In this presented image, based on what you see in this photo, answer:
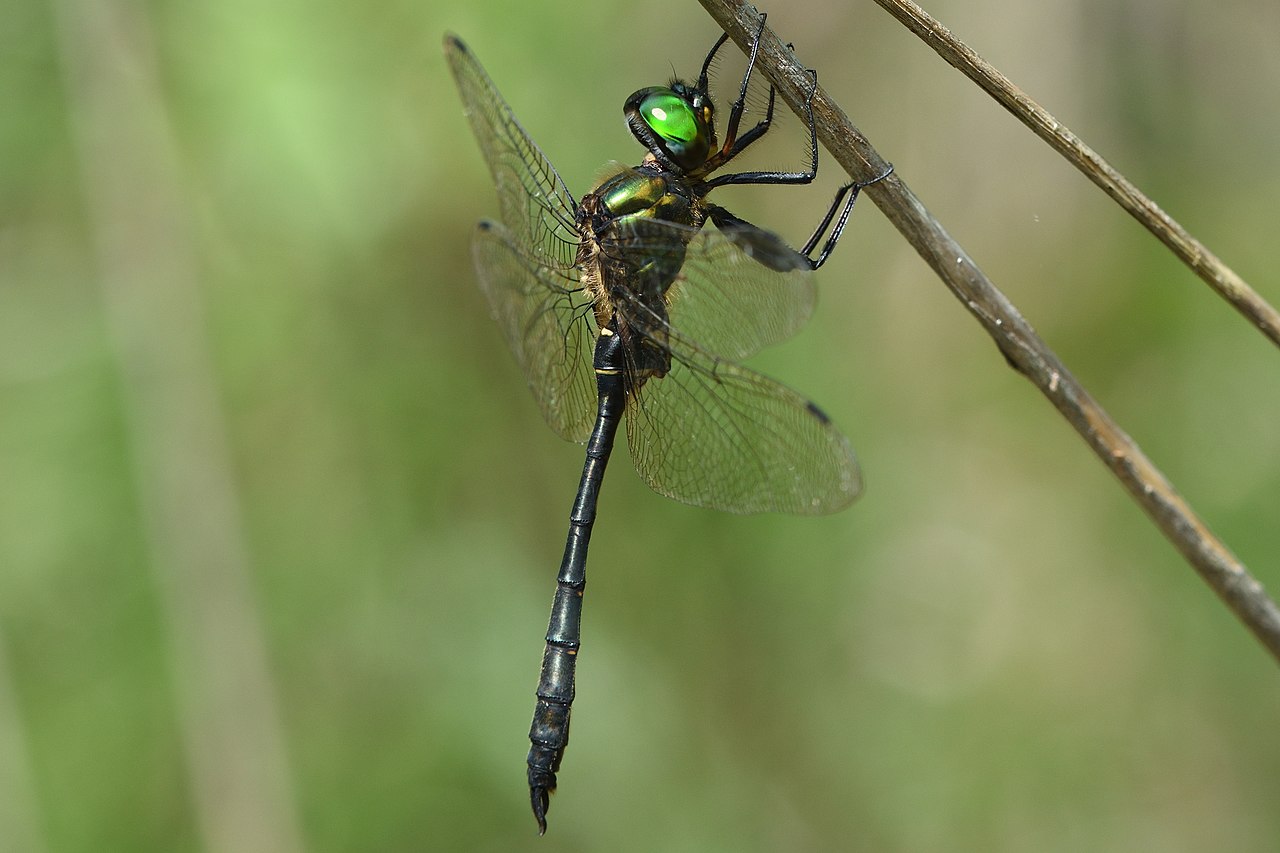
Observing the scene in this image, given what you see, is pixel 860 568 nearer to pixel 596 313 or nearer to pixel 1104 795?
pixel 1104 795

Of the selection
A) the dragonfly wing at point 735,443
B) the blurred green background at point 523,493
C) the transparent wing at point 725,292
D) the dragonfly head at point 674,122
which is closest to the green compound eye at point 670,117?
the dragonfly head at point 674,122

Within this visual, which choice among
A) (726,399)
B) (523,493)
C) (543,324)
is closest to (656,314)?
(726,399)

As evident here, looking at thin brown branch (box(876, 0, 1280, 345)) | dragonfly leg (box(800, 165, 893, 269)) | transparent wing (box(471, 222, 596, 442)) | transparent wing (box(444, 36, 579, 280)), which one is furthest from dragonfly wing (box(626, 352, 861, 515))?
thin brown branch (box(876, 0, 1280, 345))

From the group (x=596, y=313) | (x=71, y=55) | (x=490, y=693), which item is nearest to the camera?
(x=596, y=313)

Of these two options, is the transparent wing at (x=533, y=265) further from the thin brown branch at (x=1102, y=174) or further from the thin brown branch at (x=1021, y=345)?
the thin brown branch at (x=1102, y=174)

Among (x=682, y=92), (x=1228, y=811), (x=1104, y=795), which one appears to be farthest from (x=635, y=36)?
(x=1228, y=811)

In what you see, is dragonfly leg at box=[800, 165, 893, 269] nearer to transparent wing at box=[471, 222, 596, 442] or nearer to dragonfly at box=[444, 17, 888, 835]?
dragonfly at box=[444, 17, 888, 835]

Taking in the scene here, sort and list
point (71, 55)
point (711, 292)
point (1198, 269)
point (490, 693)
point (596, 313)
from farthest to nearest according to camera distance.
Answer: point (490, 693) → point (71, 55) → point (596, 313) → point (711, 292) → point (1198, 269)

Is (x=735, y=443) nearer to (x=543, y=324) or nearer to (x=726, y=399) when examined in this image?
(x=726, y=399)

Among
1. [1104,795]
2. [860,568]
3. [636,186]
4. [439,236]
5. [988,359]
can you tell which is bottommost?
[1104,795]
